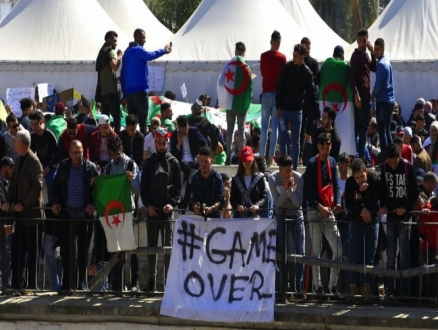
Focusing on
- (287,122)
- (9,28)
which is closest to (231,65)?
(287,122)

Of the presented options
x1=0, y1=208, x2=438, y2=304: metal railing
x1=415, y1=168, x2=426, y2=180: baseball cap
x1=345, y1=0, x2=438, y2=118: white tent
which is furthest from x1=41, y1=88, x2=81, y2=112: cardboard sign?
x1=415, y1=168, x2=426, y2=180: baseball cap

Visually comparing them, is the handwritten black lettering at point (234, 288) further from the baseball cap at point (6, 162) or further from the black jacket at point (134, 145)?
the black jacket at point (134, 145)

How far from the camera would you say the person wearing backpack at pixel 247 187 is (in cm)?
1317

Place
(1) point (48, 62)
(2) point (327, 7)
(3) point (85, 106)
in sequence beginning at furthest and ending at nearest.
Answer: (2) point (327, 7)
(1) point (48, 62)
(3) point (85, 106)

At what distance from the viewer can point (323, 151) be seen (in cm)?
1345

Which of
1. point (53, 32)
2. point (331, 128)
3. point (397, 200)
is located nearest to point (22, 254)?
point (397, 200)

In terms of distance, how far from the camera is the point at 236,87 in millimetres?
17625

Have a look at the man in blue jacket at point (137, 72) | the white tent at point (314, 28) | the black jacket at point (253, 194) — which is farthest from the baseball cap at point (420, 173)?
the white tent at point (314, 28)

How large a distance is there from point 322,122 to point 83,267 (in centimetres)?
387

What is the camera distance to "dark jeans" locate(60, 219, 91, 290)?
1347 centimetres

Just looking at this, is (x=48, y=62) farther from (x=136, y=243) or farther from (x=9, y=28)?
(x=136, y=243)

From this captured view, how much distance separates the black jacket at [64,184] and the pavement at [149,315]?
105 centimetres

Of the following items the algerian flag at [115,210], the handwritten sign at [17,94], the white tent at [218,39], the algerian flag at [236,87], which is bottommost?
the algerian flag at [115,210]

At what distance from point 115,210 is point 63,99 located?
43.0 ft
